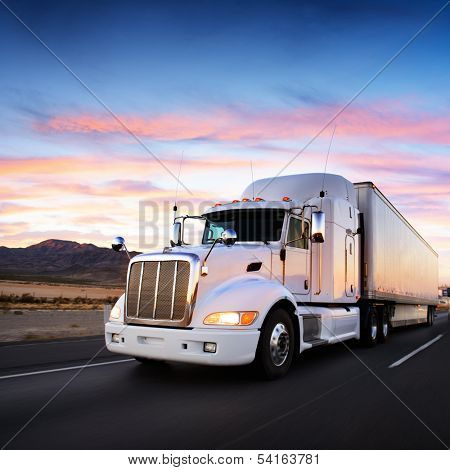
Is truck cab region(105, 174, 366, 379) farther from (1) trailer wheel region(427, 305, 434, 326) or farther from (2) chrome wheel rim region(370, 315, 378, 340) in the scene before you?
(1) trailer wheel region(427, 305, 434, 326)

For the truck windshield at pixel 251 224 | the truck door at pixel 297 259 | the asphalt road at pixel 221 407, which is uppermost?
the truck windshield at pixel 251 224

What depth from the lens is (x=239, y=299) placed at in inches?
264

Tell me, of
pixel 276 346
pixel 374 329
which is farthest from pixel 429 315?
pixel 276 346

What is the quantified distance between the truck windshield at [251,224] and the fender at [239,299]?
4.17 ft

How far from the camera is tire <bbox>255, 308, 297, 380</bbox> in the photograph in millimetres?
6902

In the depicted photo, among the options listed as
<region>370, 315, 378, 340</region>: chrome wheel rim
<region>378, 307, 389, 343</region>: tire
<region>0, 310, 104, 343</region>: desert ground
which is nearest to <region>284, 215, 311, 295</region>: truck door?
<region>370, 315, 378, 340</region>: chrome wheel rim

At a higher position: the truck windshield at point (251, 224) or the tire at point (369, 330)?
the truck windshield at point (251, 224)

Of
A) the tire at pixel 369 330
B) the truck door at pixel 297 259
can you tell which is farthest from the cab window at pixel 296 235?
the tire at pixel 369 330

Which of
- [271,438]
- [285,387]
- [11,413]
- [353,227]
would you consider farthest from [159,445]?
[353,227]

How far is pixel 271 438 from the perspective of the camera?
4289 millimetres

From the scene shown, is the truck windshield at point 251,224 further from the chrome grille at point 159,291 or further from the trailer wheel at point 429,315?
the trailer wheel at point 429,315

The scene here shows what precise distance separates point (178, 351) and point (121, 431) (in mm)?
2053

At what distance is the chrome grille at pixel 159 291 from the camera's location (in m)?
6.77
